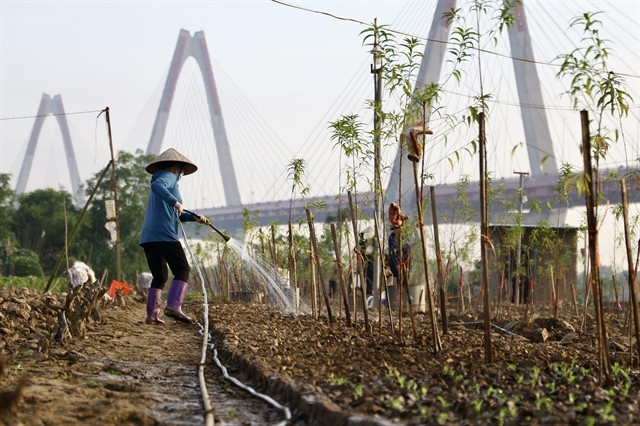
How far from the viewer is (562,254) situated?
Answer: 883 inches

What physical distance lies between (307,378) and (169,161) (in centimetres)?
557

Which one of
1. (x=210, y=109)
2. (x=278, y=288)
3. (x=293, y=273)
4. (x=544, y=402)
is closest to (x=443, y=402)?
(x=544, y=402)

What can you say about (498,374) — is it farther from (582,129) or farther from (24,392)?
(24,392)

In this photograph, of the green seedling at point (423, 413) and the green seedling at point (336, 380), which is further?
the green seedling at point (336, 380)

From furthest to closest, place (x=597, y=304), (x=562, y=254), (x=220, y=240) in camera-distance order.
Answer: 1. (x=220, y=240)
2. (x=562, y=254)
3. (x=597, y=304)

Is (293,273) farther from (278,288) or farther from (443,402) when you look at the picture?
(443,402)

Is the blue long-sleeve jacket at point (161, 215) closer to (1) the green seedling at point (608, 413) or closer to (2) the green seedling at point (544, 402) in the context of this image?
(2) the green seedling at point (544, 402)

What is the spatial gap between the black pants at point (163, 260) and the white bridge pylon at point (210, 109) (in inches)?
1964

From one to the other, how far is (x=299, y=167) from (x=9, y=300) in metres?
4.44

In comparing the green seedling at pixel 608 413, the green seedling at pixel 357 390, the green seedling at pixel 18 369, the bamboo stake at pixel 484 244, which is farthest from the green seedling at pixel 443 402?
the green seedling at pixel 18 369

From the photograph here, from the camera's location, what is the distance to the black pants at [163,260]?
11188 millimetres

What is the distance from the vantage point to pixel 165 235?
11148mm

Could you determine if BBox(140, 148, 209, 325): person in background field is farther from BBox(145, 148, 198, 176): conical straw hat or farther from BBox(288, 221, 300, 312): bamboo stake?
BBox(288, 221, 300, 312): bamboo stake

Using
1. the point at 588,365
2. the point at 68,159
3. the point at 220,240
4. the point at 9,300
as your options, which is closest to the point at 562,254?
the point at 220,240
